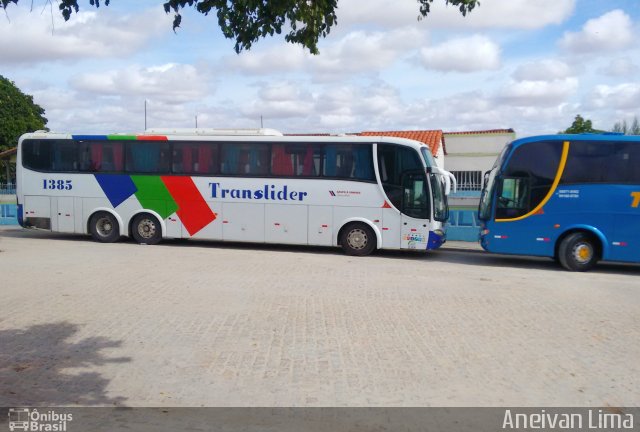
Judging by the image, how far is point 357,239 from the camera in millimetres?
14984

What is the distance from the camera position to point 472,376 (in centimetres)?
555

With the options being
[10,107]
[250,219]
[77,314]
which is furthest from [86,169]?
[10,107]

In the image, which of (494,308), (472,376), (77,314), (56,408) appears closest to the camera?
(56,408)

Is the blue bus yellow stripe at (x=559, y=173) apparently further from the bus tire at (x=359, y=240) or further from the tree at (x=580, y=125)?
the tree at (x=580, y=125)

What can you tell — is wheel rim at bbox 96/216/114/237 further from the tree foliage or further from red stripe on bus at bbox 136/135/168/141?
the tree foliage

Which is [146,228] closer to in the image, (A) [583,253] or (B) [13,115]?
(A) [583,253]

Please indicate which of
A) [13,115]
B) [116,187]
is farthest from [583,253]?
[13,115]

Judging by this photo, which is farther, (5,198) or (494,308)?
(5,198)

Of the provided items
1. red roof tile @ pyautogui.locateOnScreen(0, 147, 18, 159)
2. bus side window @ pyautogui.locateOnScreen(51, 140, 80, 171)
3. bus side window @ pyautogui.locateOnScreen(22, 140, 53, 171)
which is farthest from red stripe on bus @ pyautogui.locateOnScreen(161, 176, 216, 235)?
red roof tile @ pyautogui.locateOnScreen(0, 147, 18, 159)

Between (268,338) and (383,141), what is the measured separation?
29.5 ft

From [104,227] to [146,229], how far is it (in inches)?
53.8

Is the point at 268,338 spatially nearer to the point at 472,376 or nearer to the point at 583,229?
the point at 472,376

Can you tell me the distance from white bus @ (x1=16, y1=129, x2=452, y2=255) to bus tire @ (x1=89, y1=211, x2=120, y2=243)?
0.10 ft

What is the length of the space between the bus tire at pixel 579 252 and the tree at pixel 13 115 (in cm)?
4057
